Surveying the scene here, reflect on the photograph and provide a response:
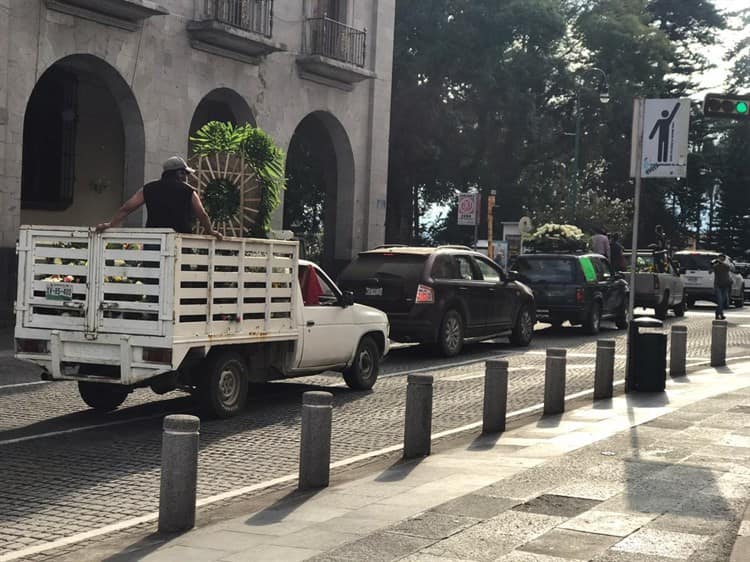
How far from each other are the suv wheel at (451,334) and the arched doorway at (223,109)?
8154 millimetres

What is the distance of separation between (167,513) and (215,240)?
13.4 ft

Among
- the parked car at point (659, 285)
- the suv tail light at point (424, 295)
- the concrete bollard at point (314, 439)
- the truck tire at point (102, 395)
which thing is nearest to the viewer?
the concrete bollard at point (314, 439)

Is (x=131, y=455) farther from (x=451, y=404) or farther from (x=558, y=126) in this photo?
(x=558, y=126)

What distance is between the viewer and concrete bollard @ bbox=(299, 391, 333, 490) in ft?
24.1

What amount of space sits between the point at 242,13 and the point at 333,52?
3540 millimetres

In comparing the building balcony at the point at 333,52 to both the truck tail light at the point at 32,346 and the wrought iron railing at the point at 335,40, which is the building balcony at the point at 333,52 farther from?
the truck tail light at the point at 32,346

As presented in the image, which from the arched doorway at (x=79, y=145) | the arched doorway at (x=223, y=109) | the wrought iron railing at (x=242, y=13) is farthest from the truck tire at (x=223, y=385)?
the wrought iron railing at (x=242, y=13)

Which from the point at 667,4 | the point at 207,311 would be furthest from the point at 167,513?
the point at 667,4

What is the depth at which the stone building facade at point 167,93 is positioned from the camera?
1947 centimetres

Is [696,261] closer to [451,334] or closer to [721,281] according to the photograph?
[721,281]

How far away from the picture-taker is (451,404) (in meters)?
11.9

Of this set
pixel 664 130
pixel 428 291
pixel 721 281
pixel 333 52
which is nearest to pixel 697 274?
pixel 721 281

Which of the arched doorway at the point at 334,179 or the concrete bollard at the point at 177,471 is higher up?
the arched doorway at the point at 334,179

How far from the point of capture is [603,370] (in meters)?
12.1
